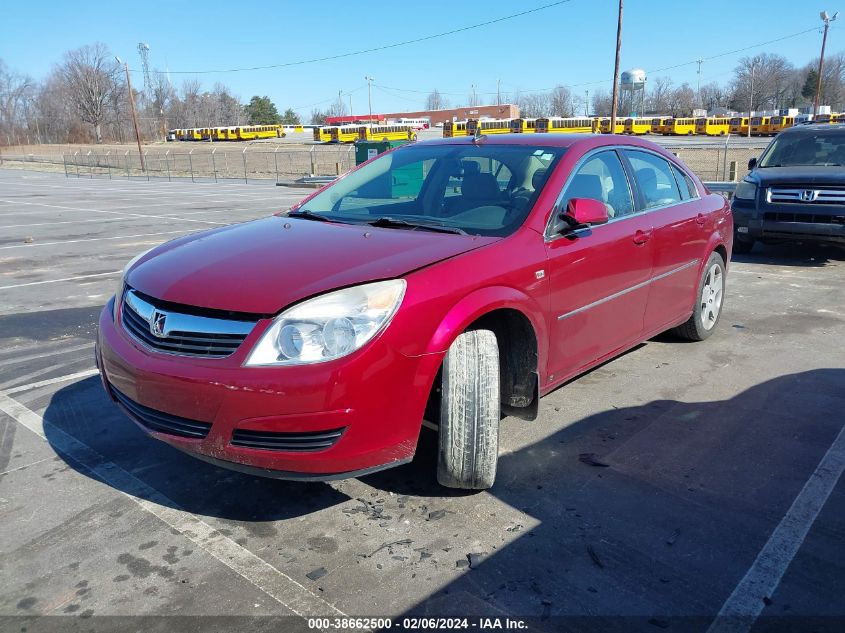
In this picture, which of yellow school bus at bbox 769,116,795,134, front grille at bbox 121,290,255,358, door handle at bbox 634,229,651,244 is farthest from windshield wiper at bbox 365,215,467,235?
yellow school bus at bbox 769,116,795,134

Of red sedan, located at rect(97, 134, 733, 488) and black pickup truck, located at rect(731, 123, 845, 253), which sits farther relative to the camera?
black pickup truck, located at rect(731, 123, 845, 253)

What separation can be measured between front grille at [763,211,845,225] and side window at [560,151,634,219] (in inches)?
220

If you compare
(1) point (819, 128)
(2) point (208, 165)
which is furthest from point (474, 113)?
(1) point (819, 128)

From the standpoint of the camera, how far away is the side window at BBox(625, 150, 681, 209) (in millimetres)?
4613

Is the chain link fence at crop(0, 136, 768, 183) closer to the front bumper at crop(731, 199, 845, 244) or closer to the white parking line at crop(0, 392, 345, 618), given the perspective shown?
the front bumper at crop(731, 199, 845, 244)

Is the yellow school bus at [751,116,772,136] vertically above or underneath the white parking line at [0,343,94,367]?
above

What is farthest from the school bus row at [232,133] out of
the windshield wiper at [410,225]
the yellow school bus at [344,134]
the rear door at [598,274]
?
the windshield wiper at [410,225]

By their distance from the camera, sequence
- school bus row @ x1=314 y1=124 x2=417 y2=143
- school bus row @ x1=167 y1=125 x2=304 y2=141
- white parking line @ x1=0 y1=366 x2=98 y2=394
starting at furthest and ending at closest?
1. school bus row @ x1=167 y1=125 x2=304 y2=141
2. school bus row @ x1=314 y1=124 x2=417 y2=143
3. white parking line @ x1=0 y1=366 x2=98 y2=394

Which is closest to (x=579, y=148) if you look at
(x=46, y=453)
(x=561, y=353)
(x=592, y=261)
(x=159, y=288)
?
(x=592, y=261)

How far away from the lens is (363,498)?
3275mm

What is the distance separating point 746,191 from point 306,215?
7.56m

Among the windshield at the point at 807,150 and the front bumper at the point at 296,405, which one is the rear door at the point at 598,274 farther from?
the windshield at the point at 807,150

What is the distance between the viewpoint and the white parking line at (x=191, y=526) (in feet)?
8.30

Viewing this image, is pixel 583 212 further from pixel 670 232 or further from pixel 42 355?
pixel 42 355
